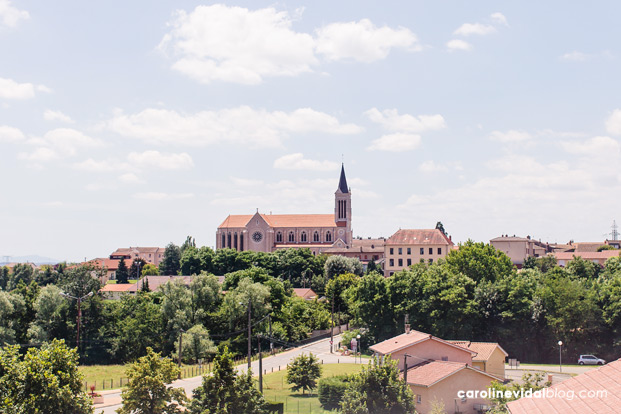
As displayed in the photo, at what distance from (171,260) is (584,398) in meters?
145

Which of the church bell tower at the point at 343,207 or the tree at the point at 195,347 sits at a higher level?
the church bell tower at the point at 343,207

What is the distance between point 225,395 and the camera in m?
24.8

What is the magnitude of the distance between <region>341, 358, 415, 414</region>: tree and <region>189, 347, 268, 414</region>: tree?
13.7 ft

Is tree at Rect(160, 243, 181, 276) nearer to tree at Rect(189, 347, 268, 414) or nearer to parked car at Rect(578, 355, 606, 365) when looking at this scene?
parked car at Rect(578, 355, 606, 365)

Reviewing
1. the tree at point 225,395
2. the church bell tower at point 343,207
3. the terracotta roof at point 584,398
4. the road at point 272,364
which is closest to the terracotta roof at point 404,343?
the road at point 272,364

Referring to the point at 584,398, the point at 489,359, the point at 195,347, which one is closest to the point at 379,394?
the point at 584,398

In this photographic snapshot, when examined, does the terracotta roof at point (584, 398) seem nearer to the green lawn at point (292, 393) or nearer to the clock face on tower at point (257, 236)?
the green lawn at point (292, 393)

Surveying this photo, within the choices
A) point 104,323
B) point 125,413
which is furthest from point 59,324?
point 125,413

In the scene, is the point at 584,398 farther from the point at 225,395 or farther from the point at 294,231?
the point at 294,231

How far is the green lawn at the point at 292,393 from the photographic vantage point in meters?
33.3

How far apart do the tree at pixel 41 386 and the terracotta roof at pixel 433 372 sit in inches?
693

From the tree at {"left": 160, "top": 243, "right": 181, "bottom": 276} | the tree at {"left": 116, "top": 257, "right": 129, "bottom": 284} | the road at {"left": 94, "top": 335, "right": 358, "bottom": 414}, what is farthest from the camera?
the tree at {"left": 160, "top": 243, "right": 181, "bottom": 276}

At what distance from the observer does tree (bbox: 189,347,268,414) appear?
24.8m

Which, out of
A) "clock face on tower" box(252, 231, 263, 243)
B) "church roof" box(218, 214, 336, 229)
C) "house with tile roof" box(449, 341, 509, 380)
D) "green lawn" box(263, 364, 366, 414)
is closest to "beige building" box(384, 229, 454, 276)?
"church roof" box(218, 214, 336, 229)
